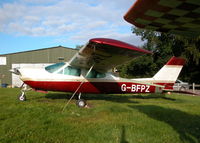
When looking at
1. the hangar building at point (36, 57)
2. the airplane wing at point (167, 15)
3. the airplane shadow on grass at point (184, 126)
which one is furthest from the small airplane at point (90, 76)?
the hangar building at point (36, 57)

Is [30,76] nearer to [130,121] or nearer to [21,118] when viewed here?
[21,118]

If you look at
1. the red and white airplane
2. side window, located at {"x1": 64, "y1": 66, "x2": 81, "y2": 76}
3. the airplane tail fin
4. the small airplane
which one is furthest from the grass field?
the airplane tail fin

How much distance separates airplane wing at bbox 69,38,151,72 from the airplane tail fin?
3.44 m

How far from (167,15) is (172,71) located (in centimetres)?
855

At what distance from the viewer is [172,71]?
10312 mm

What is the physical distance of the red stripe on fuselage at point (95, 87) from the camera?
8.48 m

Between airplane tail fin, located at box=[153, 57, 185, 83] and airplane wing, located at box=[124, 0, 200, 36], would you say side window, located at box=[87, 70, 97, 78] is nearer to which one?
airplane tail fin, located at box=[153, 57, 185, 83]

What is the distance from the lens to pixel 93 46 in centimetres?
627

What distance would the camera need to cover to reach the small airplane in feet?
25.1

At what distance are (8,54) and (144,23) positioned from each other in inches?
1131

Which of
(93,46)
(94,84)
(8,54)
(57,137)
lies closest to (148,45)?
(8,54)

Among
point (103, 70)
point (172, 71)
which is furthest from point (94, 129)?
point (172, 71)

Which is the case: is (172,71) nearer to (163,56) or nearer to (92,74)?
(92,74)

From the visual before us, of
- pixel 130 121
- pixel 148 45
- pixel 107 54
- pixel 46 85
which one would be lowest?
pixel 130 121
